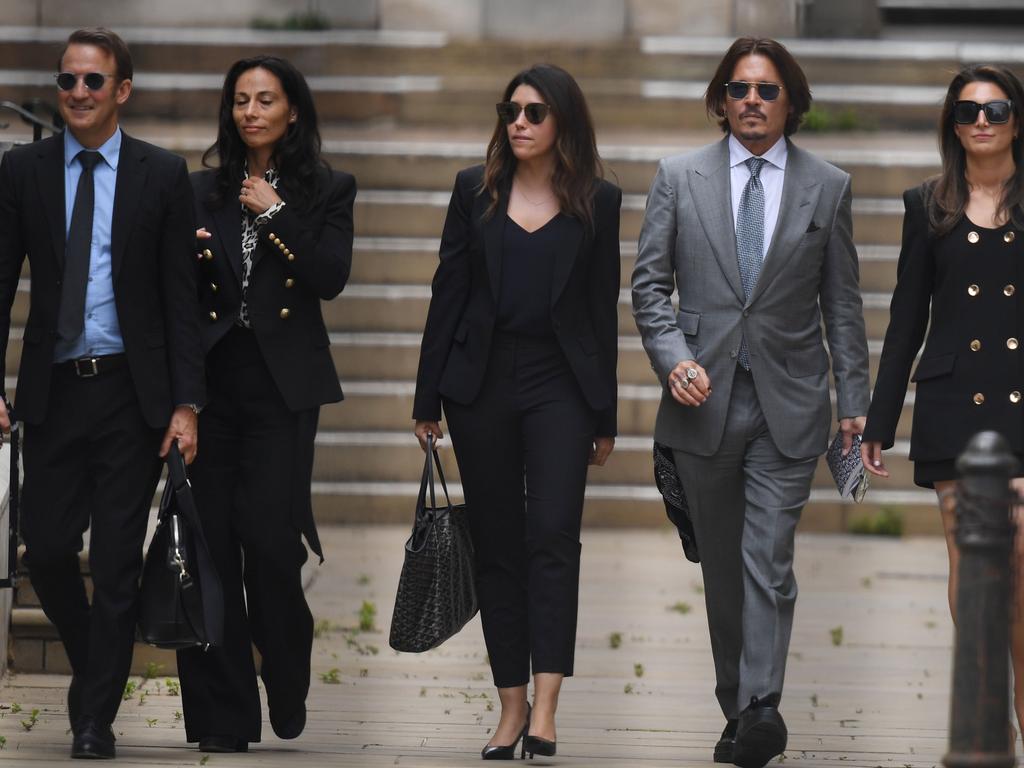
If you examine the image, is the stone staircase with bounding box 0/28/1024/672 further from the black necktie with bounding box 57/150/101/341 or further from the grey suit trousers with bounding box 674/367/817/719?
the black necktie with bounding box 57/150/101/341

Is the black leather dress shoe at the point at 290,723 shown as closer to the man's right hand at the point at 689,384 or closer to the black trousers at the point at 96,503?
the black trousers at the point at 96,503

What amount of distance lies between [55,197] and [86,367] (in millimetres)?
507

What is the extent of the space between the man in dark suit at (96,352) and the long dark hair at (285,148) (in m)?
0.34

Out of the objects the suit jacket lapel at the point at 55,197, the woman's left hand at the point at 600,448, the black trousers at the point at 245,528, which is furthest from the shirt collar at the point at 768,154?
the suit jacket lapel at the point at 55,197

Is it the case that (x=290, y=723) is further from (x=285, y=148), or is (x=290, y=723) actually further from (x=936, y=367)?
(x=936, y=367)

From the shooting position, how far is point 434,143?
1513 cm

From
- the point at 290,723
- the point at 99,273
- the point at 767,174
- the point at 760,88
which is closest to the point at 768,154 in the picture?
the point at 767,174

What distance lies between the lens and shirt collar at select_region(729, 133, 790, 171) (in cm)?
641

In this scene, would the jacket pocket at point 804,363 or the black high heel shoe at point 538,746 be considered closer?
the black high heel shoe at point 538,746

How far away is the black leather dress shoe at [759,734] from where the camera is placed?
235 inches

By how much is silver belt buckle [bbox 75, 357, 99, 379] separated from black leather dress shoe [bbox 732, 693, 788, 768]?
213 cm

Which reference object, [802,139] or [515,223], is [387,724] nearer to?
[515,223]

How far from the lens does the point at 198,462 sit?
626 centimetres

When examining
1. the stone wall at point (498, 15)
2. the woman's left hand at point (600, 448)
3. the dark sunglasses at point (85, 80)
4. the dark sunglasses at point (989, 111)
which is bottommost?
the woman's left hand at point (600, 448)
